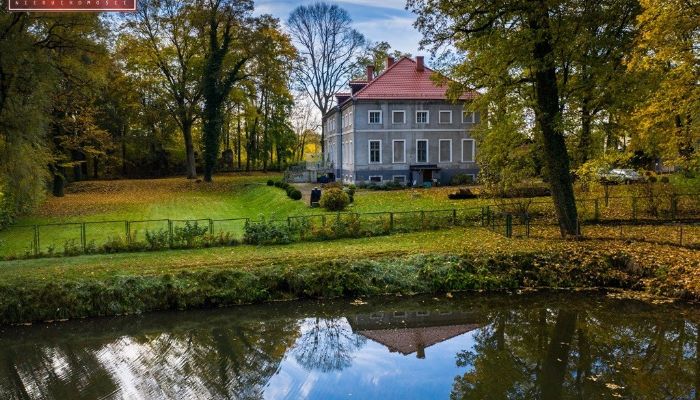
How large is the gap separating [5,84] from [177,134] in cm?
3792

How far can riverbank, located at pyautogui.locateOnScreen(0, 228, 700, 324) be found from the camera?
12516 mm

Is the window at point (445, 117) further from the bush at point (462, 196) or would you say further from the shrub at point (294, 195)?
the shrub at point (294, 195)

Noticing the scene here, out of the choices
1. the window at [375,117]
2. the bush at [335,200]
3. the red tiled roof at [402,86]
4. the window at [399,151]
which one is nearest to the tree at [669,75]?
the bush at [335,200]

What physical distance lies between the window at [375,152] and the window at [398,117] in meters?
1.82

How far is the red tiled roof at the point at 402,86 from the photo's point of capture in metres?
37.6

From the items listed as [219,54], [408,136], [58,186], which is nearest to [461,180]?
[408,136]

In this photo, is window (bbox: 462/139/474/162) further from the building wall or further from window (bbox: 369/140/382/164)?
window (bbox: 369/140/382/164)

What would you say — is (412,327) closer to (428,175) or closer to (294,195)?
(294,195)

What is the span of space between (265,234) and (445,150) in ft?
74.5

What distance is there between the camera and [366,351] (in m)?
10.3

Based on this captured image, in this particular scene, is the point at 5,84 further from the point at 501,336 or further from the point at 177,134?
the point at 177,134

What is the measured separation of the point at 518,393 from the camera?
26.4 feet

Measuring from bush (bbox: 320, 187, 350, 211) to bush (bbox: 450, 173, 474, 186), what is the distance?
13.5 metres

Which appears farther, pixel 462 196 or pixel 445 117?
pixel 445 117
